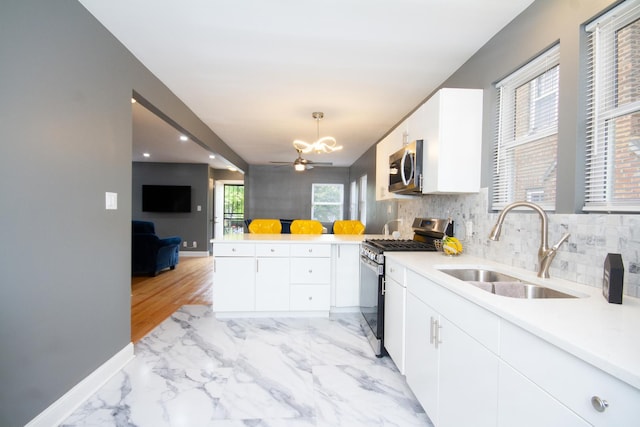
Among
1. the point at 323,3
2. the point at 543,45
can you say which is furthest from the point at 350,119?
the point at 543,45

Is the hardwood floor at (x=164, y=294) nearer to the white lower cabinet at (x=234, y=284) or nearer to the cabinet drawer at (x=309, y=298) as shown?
the white lower cabinet at (x=234, y=284)

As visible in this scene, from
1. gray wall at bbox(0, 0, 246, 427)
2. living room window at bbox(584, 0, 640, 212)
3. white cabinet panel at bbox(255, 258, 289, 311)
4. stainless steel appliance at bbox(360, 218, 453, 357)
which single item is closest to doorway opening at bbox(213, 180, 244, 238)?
white cabinet panel at bbox(255, 258, 289, 311)

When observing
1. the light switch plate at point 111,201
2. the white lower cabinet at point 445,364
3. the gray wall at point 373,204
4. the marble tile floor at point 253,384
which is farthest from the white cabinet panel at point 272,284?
the gray wall at point 373,204

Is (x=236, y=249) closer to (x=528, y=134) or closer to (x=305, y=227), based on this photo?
(x=305, y=227)

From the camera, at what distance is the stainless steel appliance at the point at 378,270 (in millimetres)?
2205

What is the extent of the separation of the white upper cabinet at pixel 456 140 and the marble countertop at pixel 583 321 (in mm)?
864

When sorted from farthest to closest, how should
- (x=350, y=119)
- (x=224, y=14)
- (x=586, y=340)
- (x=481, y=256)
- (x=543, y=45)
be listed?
1. (x=350, y=119)
2. (x=481, y=256)
3. (x=224, y=14)
4. (x=543, y=45)
5. (x=586, y=340)

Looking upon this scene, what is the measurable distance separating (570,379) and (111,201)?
8.22 ft

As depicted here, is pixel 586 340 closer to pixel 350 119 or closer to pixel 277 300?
pixel 277 300

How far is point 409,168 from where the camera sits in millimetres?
2326

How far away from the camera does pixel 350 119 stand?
3.91 metres

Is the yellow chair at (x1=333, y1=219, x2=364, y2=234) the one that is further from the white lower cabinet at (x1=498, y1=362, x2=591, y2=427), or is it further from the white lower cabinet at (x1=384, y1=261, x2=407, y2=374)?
the white lower cabinet at (x1=498, y1=362, x2=591, y2=427)

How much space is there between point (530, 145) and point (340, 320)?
2.30 metres

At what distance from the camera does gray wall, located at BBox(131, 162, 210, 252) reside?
24.2 ft
